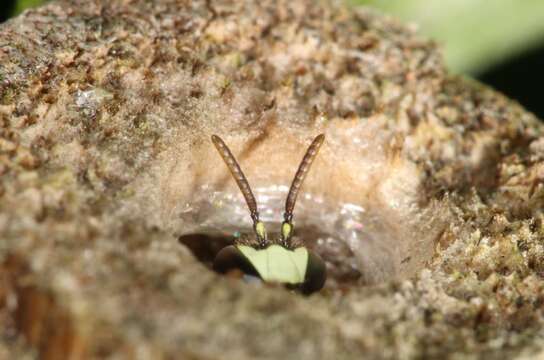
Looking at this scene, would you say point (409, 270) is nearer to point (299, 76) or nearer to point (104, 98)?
point (299, 76)

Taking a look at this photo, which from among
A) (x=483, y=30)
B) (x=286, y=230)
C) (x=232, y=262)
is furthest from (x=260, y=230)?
(x=483, y=30)

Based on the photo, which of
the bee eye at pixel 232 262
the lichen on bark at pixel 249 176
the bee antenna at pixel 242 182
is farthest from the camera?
the bee antenna at pixel 242 182

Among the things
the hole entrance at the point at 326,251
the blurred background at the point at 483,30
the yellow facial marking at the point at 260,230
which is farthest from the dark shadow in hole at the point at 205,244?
the blurred background at the point at 483,30

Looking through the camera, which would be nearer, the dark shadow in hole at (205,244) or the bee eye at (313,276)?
the bee eye at (313,276)

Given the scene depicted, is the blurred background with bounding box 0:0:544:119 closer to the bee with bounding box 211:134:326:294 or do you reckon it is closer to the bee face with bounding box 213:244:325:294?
the bee with bounding box 211:134:326:294

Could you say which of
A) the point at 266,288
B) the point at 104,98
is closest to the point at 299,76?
the point at 104,98

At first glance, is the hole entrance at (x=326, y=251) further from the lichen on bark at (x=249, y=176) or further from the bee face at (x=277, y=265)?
the bee face at (x=277, y=265)
